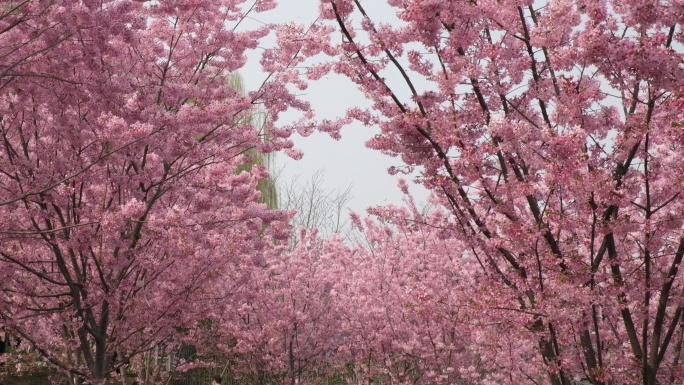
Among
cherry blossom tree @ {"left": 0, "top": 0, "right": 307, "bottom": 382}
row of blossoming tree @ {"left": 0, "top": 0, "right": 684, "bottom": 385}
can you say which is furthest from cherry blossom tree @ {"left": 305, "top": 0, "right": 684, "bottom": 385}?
cherry blossom tree @ {"left": 0, "top": 0, "right": 307, "bottom": 382}

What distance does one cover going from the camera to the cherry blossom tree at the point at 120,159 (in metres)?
5.39

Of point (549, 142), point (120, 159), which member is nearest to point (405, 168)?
point (549, 142)

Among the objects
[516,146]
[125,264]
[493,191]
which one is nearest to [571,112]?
[516,146]

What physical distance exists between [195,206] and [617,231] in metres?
4.66

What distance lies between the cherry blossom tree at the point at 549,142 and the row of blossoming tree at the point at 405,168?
0.05 ft

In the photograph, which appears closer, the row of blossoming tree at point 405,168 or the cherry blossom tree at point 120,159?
the row of blossoming tree at point 405,168

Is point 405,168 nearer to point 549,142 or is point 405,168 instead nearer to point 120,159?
point 549,142

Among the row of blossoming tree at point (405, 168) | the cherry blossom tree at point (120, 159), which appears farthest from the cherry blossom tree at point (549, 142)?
the cherry blossom tree at point (120, 159)

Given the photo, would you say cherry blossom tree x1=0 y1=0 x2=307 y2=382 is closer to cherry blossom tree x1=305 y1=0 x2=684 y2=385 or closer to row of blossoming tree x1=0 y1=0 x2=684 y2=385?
row of blossoming tree x1=0 y1=0 x2=684 y2=385

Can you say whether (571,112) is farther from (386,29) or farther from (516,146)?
(386,29)

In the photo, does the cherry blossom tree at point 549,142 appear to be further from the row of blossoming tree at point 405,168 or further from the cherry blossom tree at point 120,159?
the cherry blossom tree at point 120,159

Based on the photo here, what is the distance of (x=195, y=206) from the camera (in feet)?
23.4

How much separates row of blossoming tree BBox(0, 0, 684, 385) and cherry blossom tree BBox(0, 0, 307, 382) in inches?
1.0

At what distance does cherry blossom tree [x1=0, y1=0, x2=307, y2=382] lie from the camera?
5.39m
